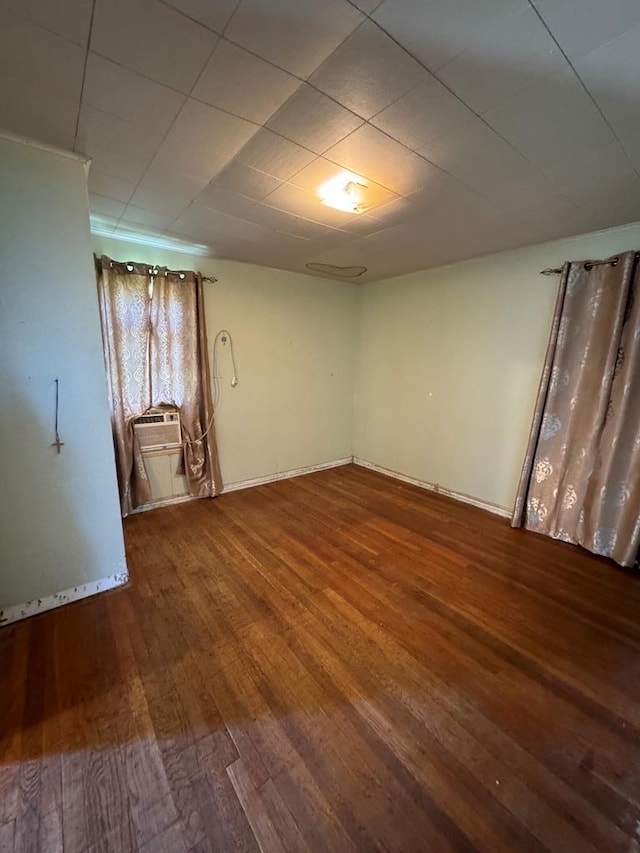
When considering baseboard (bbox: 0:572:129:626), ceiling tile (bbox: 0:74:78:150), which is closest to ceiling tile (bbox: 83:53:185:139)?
ceiling tile (bbox: 0:74:78:150)

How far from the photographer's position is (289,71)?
1183 mm

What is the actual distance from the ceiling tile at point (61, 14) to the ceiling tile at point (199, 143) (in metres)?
0.38

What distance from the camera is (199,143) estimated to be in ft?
5.21

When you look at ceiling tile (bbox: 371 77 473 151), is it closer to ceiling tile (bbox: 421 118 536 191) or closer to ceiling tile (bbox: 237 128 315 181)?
ceiling tile (bbox: 421 118 536 191)

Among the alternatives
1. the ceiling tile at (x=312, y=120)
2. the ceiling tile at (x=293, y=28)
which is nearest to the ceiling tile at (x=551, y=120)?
the ceiling tile at (x=312, y=120)

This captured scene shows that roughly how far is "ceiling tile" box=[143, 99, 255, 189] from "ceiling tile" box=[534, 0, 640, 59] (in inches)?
43.6

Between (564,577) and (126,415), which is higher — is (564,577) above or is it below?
below

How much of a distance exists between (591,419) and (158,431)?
370 centimetres

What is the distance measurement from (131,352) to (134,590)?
196 centimetres

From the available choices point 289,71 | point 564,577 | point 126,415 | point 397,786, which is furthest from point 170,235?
point 564,577

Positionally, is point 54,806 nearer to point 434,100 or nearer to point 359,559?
point 359,559

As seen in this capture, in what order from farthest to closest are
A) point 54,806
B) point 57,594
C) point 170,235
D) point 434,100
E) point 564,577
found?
point 170,235
point 564,577
point 57,594
point 434,100
point 54,806

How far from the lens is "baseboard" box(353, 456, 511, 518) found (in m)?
3.29

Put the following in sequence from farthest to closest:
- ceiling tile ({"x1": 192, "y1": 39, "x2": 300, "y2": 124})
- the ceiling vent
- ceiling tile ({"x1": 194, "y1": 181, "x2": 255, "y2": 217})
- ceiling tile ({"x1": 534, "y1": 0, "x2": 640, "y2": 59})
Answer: the ceiling vent
ceiling tile ({"x1": 194, "y1": 181, "x2": 255, "y2": 217})
ceiling tile ({"x1": 192, "y1": 39, "x2": 300, "y2": 124})
ceiling tile ({"x1": 534, "y1": 0, "x2": 640, "y2": 59})
